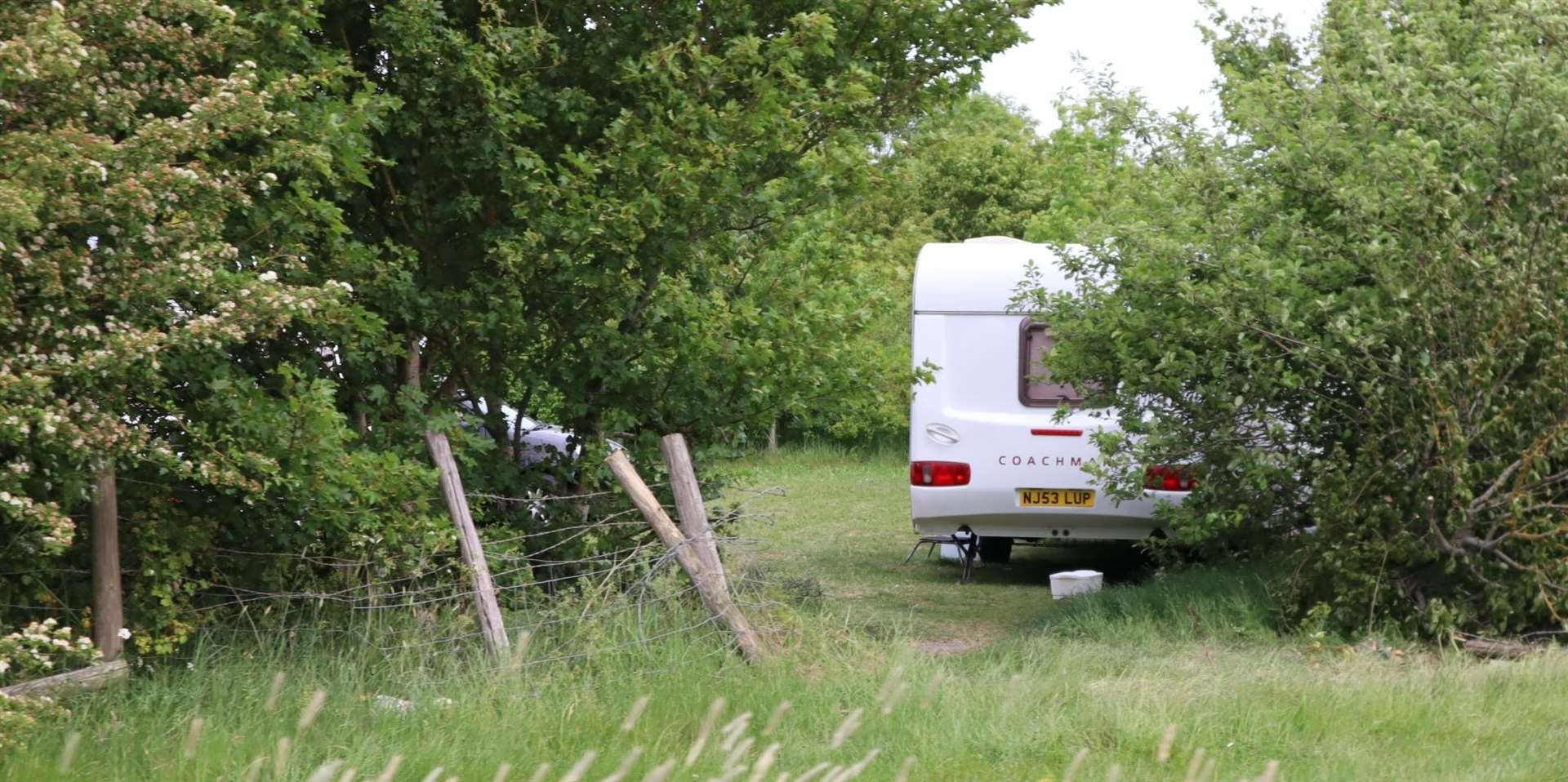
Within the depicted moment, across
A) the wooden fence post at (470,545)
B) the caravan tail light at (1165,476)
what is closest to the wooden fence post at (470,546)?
the wooden fence post at (470,545)

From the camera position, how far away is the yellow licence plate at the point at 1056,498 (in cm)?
1280

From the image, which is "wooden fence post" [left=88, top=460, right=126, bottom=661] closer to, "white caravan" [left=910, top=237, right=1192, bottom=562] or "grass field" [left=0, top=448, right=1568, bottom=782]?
"grass field" [left=0, top=448, right=1568, bottom=782]

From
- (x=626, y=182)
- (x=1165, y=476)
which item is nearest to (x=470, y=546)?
(x=626, y=182)

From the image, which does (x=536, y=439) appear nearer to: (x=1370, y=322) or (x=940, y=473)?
(x=940, y=473)

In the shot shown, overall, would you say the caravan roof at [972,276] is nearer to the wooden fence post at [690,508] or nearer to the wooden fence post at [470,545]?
the wooden fence post at [690,508]

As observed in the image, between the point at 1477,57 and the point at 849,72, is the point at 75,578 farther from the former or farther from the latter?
the point at 1477,57

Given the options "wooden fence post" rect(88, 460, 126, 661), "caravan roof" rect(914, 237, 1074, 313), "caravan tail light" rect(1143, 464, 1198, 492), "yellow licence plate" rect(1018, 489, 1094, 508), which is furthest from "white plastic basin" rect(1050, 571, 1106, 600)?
"wooden fence post" rect(88, 460, 126, 661)

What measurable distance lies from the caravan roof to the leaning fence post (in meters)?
6.00

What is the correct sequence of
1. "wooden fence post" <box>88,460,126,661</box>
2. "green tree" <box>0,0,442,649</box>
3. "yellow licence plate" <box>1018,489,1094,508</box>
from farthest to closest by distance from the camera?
1. "yellow licence plate" <box>1018,489,1094,508</box>
2. "wooden fence post" <box>88,460,126,661</box>
3. "green tree" <box>0,0,442,649</box>

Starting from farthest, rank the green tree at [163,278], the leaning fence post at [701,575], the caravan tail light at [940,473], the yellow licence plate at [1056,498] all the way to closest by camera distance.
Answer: the caravan tail light at [940,473] < the yellow licence plate at [1056,498] < the leaning fence post at [701,575] < the green tree at [163,278]

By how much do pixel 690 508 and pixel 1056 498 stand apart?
18.8ft

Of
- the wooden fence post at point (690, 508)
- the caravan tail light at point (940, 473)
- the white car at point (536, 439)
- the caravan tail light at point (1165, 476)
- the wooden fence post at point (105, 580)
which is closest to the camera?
the wooden fence post at point (105, 580)

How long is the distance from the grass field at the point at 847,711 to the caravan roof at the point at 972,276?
4.66 metres

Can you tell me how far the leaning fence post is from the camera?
7406 mm
